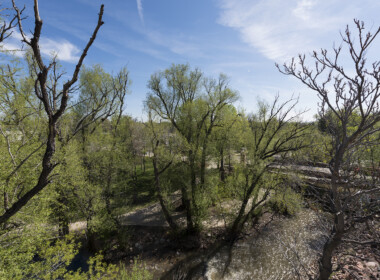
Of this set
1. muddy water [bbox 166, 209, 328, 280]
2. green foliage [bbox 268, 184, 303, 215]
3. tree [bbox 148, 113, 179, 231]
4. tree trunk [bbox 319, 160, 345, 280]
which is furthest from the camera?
tree [bbox 148, 113, 179, 231]

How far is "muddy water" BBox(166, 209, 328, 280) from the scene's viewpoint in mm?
9555

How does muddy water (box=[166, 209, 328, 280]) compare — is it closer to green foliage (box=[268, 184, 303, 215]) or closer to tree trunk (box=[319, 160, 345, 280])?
green foliage (box=[268, 184, 303, 215])

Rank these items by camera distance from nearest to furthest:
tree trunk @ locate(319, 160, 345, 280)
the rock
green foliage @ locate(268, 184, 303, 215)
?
tree trunk @ locate(319, 160, 345, 280) < the rock < green foliage @ locate(268, 184, 303, 215)

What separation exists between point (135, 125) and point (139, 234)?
15.1 metres

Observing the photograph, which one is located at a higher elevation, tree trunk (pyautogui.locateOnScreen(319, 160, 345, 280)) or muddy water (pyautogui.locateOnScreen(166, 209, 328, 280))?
tree trunk (pyautogui.locateOnScreen(319, 160, 345, 280))

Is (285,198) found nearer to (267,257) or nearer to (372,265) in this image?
(267,257)

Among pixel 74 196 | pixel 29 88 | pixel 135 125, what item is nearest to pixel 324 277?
pixel 74 196

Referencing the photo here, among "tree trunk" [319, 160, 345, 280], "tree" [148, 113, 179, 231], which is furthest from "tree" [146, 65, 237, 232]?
"tree trunk" [319, 160, 345, 280]

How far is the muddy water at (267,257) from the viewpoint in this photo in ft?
31.3

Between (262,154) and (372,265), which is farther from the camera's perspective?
(262,154)

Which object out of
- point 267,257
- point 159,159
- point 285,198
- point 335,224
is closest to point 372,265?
point 285,198

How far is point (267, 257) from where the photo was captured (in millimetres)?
10719

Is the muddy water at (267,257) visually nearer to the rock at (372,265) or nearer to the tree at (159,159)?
the rock at (372,265)

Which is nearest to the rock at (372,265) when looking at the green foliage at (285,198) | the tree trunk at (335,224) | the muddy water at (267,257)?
the muddy water at (267,257)
